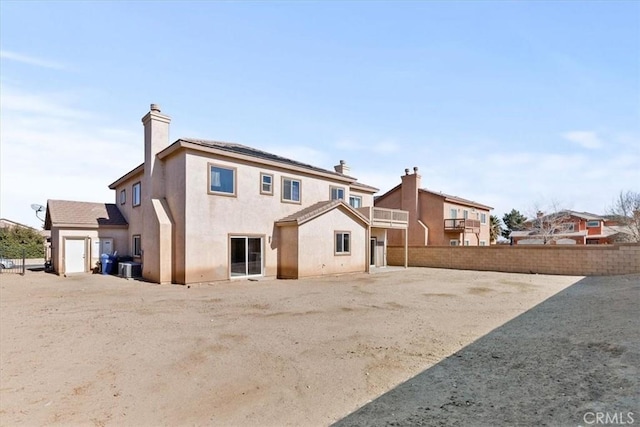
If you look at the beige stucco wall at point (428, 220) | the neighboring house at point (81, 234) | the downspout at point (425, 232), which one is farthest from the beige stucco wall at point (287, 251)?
the downspout at point (425, 232)

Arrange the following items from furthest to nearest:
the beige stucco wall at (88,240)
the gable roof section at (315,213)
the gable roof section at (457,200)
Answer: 1. the gable roof section at (457,200)
2. the beige stucco wall at (88,240)
3. the gable roof section at (315,213)

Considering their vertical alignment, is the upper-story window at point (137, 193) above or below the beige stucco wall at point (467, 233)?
above

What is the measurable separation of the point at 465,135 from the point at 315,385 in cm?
1894

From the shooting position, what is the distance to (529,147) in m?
25.7

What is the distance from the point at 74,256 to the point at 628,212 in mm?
A: 49292

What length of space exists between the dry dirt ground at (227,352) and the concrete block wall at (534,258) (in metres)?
9.08

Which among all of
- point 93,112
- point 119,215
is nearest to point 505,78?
point 93,112

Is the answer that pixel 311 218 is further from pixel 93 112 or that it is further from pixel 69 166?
pixel 69 166

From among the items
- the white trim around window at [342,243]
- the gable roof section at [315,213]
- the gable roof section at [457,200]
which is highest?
the gable roof section at [457,200]

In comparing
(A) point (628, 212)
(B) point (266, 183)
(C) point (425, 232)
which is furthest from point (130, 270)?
(A) point (628, 212)

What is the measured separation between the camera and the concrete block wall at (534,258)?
1703 cm

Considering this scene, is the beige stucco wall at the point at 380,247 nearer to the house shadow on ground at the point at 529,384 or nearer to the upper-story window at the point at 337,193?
the upper-story window at the point at 337,193

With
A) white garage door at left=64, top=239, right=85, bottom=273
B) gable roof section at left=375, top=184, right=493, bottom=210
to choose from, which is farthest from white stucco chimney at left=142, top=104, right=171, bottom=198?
gable roof section at left=375, top=184, right=493, bottom=210

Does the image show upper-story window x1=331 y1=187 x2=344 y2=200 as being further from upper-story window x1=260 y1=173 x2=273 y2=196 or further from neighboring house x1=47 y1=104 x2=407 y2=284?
upper-story window x1=260 y1=173 x2=273 y2=196
